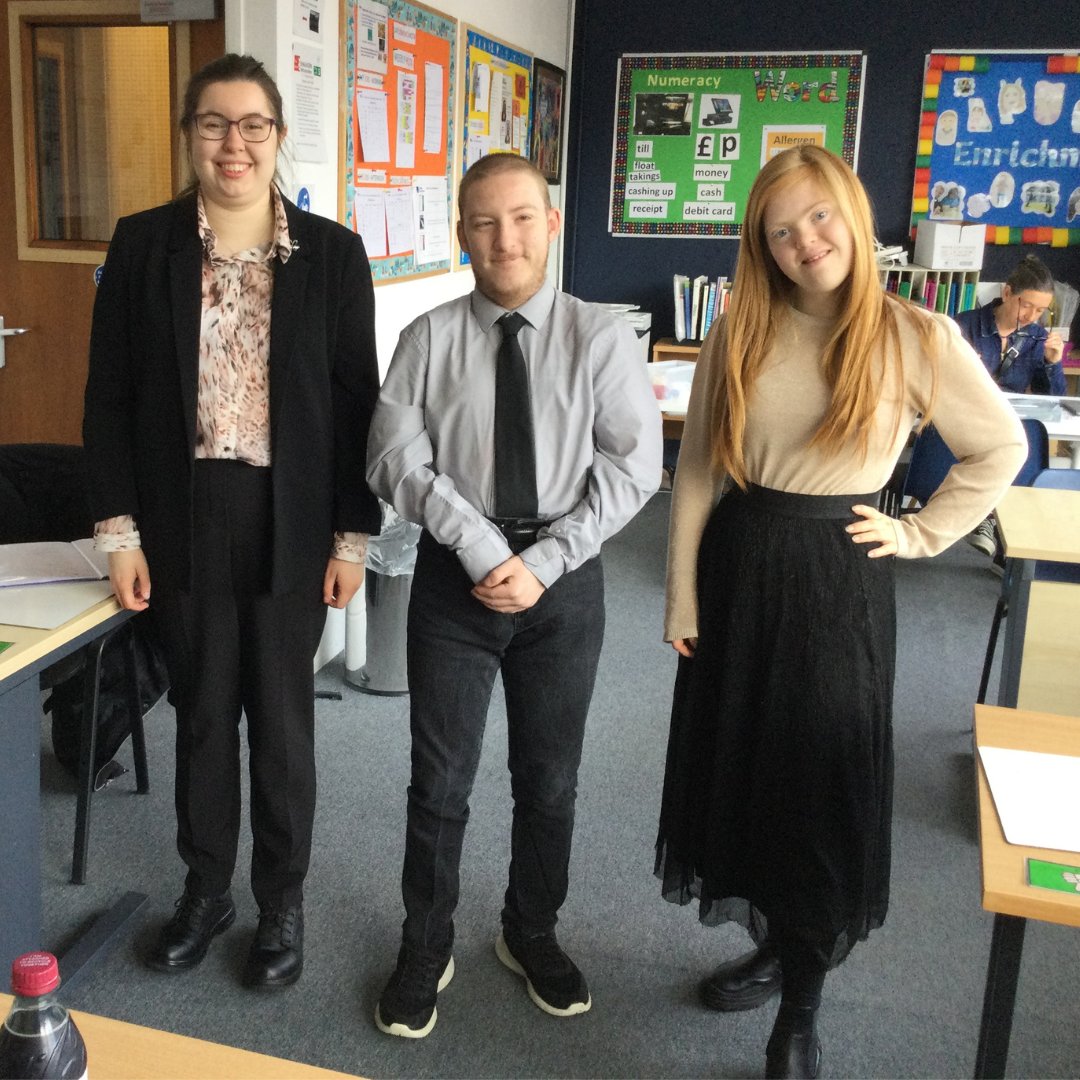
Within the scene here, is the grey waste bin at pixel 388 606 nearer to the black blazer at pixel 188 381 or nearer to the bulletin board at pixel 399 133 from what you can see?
the bulletin board at pixel 399 133

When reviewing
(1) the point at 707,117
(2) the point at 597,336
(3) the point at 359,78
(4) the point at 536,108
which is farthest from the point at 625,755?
(1) the point at 707,117

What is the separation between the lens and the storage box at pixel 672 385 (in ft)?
13.8

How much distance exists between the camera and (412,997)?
6.25ft

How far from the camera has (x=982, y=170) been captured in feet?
18.4

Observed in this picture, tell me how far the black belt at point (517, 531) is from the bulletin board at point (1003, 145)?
4682 mm

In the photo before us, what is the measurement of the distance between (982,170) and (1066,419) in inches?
81.3

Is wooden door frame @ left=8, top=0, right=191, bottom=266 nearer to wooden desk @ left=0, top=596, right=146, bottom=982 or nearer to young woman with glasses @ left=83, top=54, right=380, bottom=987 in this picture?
young woman with glasses @ left=83, top=54, right=380, bottom=987

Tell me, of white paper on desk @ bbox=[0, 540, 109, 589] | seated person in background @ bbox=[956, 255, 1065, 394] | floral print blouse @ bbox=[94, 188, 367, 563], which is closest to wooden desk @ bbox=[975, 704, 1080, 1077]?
floral print blouse @ bbox=[94, 188, 367, 563]

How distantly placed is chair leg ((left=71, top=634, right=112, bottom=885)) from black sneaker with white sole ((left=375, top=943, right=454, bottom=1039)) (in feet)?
2.54

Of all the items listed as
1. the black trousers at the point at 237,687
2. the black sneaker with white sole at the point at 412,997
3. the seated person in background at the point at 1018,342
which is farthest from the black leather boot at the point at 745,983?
the seated person in background at the point at 1018,342

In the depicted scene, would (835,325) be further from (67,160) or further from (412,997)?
(67,160)

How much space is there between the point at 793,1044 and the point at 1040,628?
131 cm

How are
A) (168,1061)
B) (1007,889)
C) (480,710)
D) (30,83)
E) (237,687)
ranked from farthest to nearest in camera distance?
(30,83) → (237,687) → (480,710) → (1007,889) → (168,1061)

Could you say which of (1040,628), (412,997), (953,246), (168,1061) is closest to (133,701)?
(412,997)
